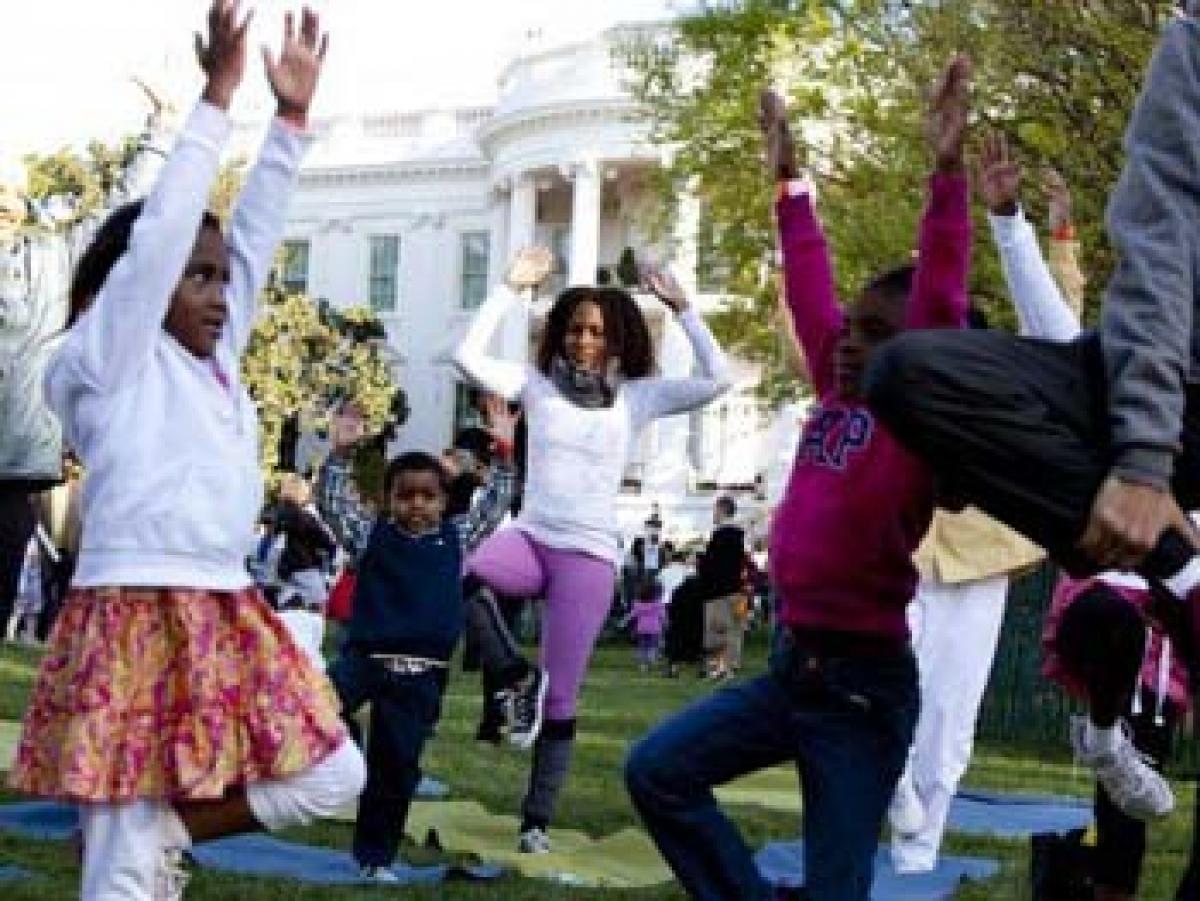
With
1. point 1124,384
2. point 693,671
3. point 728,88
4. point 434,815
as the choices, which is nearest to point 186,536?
point 1124,384

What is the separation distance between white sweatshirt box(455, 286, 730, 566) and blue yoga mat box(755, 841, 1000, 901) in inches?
44.9

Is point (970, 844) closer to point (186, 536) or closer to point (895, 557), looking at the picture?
point (895, 557)

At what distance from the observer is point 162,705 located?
452cm

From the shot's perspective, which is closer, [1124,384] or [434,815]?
[1124,384]

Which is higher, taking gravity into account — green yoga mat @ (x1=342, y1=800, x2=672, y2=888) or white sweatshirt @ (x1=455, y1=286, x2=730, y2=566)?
white sweatshirt @ (x1=455, y1=286, x2=730, y2=566)

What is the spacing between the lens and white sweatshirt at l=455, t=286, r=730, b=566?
744 cm

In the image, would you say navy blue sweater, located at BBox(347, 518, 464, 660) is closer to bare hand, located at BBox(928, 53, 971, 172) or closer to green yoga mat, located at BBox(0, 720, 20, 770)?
green yoga mat, located at BBox(0, 720, 20, 770)

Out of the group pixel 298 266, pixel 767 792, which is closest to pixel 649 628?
pixel 767 792

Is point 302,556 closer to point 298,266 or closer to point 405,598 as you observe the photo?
point 405,598

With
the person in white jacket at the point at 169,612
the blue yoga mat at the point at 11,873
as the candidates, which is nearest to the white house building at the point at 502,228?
the blue yoga mat at the point at 11,873

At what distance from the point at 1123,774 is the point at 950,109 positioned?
2.02m

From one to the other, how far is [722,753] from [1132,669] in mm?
1247

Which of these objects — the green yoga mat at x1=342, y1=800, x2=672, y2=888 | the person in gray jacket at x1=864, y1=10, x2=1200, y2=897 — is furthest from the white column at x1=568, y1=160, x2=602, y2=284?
the person in gray jacket at x1=864, y1=10, x2=1200, y2=897

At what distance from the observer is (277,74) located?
4871 mm
